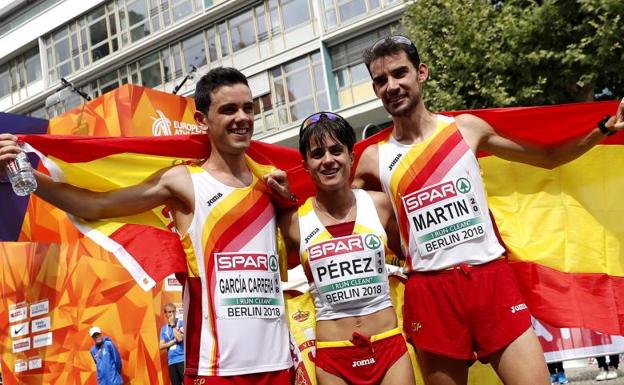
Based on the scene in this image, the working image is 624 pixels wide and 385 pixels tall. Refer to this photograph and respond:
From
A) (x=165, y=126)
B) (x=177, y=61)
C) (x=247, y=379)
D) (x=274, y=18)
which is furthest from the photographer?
(x=177, y=61)

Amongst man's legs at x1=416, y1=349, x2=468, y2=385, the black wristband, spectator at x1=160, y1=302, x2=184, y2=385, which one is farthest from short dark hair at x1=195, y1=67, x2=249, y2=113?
spectator at x1=160, y1=302, x2=184, y2=385

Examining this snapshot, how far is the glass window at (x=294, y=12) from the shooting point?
2712cm

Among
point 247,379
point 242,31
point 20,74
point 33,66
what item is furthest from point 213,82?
point 20,74

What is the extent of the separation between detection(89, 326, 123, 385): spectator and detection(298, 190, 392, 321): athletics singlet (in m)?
7.91

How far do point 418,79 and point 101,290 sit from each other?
8.83 m

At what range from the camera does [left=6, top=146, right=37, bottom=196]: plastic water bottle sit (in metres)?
3.94

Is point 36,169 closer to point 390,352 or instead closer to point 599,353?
point 390,352

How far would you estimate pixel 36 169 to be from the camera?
4613 millimetres

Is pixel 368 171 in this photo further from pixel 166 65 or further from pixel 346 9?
pixel 166 65

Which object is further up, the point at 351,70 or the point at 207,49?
the point at 207,49

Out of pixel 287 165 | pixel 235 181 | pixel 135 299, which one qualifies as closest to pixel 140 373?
pixel 135 299

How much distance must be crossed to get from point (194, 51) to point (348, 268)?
89.7 feet

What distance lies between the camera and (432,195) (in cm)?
449

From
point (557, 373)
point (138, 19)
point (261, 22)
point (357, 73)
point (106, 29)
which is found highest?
point (106, 29)
